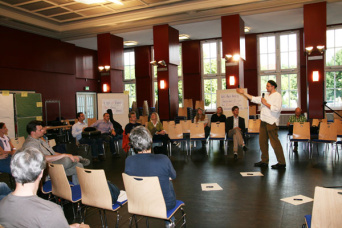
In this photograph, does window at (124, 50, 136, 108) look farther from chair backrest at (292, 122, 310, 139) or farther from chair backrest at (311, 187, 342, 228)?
chair backrest at (311, 187, 342, 228)

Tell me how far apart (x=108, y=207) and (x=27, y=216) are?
1.33 metres

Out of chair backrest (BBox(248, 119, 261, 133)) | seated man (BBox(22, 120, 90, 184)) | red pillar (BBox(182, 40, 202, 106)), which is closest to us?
seated man (BBox(22, 120, 90, 184))

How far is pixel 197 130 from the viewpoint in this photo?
8.17 metres

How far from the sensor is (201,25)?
13055 millimetres

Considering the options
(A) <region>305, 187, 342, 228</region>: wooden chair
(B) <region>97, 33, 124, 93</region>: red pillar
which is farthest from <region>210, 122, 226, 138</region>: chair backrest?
(B) <region>97, 33, 124, 93</region>: red pillar

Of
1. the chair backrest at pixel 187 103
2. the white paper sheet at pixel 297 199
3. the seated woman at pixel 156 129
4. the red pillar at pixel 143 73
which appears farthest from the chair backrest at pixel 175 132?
the red pillar at pixel 143 73

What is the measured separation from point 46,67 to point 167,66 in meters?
6.12

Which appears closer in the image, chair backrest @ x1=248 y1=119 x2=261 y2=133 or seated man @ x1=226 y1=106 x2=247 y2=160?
seated man @ x1=226 y1=106 x2=247 y2=160

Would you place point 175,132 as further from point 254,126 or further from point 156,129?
point 254,126

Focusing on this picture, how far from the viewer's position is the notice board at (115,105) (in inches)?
439

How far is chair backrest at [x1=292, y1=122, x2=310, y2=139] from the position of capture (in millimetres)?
7226

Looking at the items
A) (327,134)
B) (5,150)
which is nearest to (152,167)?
(5,150)

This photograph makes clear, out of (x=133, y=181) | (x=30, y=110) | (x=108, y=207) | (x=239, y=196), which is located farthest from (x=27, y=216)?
(x=30, y=110)

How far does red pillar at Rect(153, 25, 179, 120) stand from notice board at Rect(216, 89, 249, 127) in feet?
7.28
